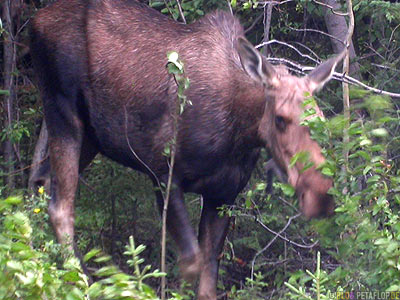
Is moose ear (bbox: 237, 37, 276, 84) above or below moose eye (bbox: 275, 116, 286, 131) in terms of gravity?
above

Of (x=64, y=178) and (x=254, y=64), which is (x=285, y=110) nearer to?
(x=254, y=64)

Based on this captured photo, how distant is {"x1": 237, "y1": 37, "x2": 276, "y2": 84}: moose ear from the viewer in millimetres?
6387

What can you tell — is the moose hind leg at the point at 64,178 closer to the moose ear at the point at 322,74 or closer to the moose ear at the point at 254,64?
the moose ear at the point at 254,64

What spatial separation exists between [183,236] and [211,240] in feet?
1.50

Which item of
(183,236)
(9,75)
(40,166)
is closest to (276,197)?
(183,236)

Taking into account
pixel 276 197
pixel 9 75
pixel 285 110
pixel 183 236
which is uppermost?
pixel 285 110

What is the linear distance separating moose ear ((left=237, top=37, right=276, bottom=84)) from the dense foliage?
45cm

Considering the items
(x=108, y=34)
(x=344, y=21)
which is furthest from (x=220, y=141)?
(x=344, y=21)

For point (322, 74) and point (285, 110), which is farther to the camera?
point (322, 74)

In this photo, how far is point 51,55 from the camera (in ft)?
24.4

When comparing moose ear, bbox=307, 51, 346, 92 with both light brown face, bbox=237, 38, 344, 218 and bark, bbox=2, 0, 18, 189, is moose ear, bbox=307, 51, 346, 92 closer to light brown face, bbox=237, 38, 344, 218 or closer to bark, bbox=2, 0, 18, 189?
light brown face, bbox=237, 38, 344, 218

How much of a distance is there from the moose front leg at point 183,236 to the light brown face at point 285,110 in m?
0.82

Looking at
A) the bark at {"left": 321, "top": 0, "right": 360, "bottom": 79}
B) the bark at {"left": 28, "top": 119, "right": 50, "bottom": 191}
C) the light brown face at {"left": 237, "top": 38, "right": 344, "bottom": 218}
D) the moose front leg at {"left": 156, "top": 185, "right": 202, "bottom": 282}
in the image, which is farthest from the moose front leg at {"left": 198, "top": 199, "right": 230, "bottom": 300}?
the bark at {"left": 321, "top": 0, "right": 360, "bottom": 79}

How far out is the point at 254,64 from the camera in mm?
6539
